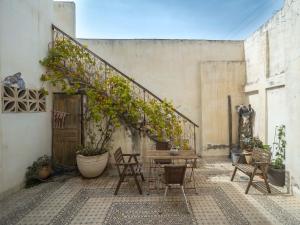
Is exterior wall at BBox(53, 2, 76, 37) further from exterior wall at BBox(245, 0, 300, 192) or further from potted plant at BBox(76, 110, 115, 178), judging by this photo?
exterior wall at BBox(245, 0, 300, 192)

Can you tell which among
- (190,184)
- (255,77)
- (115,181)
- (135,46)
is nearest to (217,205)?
(190,184)

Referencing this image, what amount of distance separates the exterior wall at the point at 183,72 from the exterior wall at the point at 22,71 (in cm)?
227

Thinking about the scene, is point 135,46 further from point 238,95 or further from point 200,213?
point 200,213

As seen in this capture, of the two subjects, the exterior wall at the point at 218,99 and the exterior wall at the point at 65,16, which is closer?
the exterior wall at the point at 218,99

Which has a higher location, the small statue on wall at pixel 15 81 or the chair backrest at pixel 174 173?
the small statue on wall at pixel 15 81

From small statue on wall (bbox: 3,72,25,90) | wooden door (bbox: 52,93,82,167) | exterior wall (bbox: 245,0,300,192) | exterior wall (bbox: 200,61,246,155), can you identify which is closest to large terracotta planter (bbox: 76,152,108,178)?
wooden door (bbox: 52,93,82,167)

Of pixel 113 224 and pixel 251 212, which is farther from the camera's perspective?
pixel 251 212

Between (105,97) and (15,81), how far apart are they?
2.05m

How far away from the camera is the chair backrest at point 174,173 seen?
329 centimetres

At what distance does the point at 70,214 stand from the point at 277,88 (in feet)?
17.3

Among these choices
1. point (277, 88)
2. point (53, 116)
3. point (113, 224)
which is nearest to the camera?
point (113, 224)

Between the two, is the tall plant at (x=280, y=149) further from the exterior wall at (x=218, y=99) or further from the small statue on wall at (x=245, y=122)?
the exterior wall at (x=218, y=99)

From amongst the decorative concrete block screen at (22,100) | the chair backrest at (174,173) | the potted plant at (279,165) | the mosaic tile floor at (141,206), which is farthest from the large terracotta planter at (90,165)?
the potted plant at (279,165)

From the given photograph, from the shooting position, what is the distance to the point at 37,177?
15.0ft
